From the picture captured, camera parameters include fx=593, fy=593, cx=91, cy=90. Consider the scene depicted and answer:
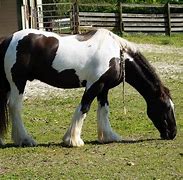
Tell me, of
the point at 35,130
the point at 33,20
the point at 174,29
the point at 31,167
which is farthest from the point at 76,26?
the point at 31,167

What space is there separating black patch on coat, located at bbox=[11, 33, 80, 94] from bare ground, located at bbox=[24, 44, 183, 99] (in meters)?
4.88

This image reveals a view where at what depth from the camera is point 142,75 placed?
8.11 metres

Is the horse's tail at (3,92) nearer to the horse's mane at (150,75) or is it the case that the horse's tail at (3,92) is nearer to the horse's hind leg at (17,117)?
the horse's hind leg at (17,117)

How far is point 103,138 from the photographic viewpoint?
316 inches

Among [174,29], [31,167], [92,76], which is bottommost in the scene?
[174,29]

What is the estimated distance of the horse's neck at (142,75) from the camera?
807 cm

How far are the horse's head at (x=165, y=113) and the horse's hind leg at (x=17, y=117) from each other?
175 cm

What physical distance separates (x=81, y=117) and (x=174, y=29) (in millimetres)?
23168

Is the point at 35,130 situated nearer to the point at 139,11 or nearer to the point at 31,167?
the point at 31,167

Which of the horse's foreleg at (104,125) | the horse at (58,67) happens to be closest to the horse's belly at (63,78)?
the horse at (58,67)

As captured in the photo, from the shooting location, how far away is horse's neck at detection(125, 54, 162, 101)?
807 centimetres

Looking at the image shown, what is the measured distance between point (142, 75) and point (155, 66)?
30.9 feet

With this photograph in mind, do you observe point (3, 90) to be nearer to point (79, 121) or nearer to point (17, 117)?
Answer: point (17, 117)

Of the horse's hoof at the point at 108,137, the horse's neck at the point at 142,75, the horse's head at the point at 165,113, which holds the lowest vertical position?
the horse's hoof at the point at 108,137
